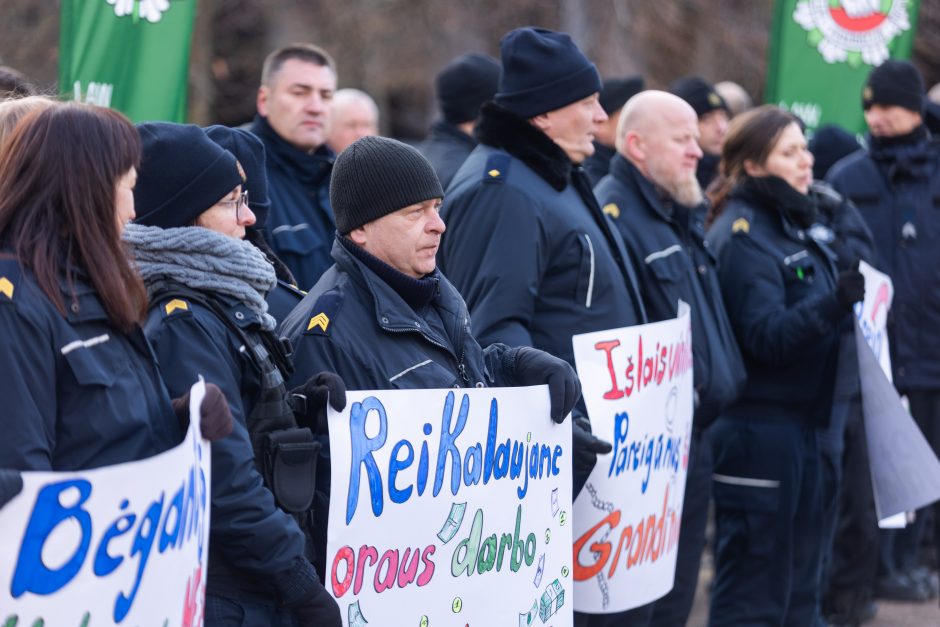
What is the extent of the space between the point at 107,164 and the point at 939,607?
5.79m

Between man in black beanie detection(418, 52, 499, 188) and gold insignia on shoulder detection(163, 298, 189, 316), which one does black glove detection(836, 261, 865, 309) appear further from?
gold insignia on shoulder detection(163, 298, 189, 316)

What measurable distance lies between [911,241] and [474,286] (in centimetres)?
345

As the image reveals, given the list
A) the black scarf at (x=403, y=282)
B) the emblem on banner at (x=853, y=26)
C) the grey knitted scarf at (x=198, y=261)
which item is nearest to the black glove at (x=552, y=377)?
the black scarf at (x=403, y=282)

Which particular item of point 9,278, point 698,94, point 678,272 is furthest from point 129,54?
point 698,94

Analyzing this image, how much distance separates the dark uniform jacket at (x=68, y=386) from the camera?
2.66m

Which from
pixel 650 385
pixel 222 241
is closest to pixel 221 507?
pixel 222 241

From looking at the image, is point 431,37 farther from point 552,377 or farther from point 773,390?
point 552,377

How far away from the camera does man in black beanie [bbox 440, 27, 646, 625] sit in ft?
15.4

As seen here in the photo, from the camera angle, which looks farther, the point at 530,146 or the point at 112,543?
the point at 530,146

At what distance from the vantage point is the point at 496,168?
4.89 metres

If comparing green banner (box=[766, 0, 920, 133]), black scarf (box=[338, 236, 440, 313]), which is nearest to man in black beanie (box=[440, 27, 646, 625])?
black scarf (box=[338, 236, 440, 313])

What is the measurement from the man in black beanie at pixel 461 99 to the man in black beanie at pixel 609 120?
60cm

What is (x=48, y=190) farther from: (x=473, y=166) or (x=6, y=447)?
(x=473, y=166)

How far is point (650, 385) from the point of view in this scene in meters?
4.81
